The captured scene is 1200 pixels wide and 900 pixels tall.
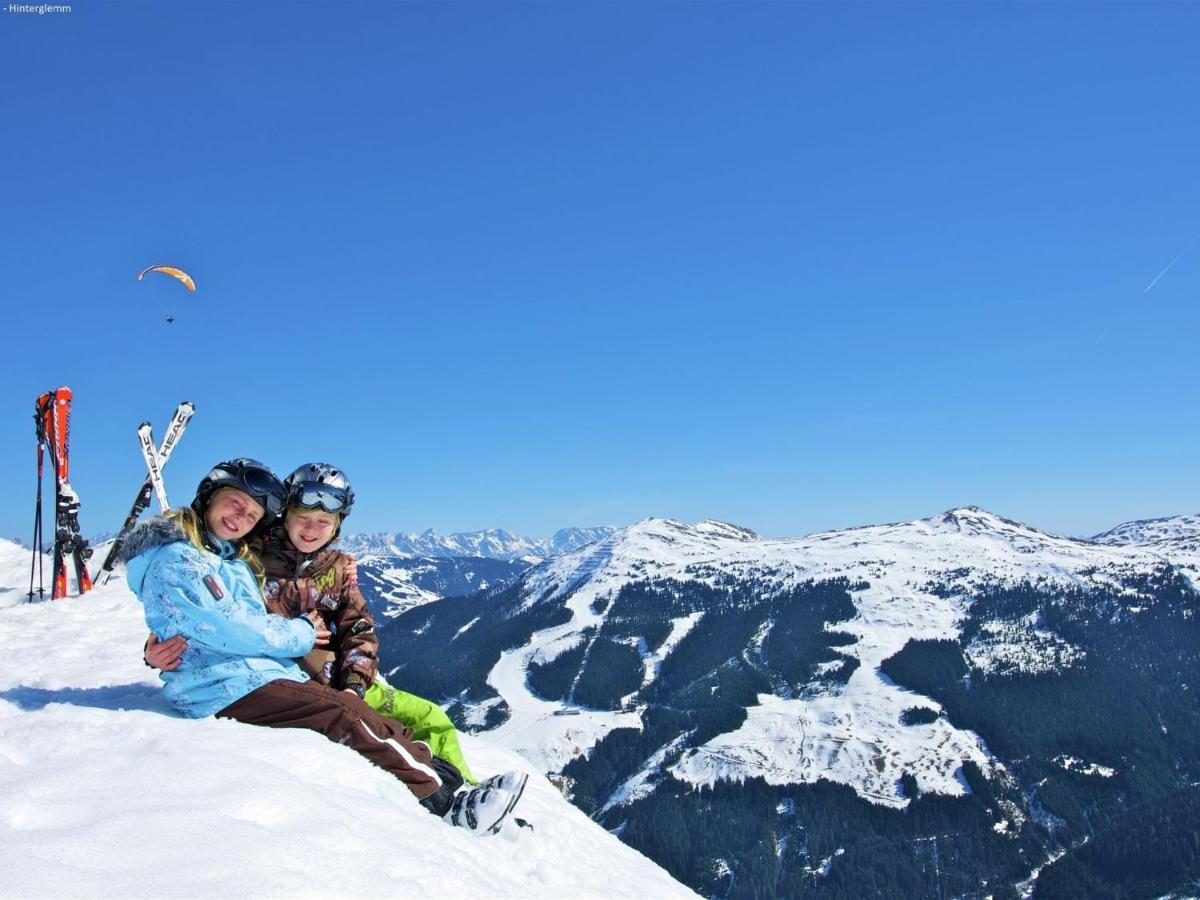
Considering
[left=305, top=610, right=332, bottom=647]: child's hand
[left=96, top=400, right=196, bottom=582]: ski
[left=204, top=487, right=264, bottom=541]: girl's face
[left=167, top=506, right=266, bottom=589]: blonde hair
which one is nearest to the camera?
[left=167, top=506, right=266, bottom=589]: blonde hair

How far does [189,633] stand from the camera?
6621 millimetres

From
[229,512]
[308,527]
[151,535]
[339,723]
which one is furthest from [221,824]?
[308,527]

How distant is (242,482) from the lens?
282 inches

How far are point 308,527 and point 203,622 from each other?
5.92ft

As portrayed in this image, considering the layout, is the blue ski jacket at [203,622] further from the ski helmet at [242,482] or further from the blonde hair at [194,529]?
the ski helmet at [242,482]

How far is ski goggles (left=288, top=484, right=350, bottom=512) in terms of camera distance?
8.06 m

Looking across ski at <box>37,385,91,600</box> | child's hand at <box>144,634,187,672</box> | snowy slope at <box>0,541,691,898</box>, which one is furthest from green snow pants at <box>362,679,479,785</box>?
ski at <box>37,385,91,600</box>

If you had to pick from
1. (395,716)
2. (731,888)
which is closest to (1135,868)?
(731,888)

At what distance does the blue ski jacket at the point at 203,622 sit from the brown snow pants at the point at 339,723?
6.0 inches

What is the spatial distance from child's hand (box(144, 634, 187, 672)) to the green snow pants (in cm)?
209

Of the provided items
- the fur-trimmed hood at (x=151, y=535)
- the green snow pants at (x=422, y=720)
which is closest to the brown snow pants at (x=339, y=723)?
the green snow pants at (x=422, y=720)

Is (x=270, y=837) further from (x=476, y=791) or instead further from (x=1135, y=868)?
(x=1135, y=868)

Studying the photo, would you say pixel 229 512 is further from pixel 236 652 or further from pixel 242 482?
pixel 236 652

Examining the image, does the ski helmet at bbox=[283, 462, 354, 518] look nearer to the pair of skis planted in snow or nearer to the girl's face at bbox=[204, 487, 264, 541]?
the girl's face at bbox=[204, 487, 264, 541]
